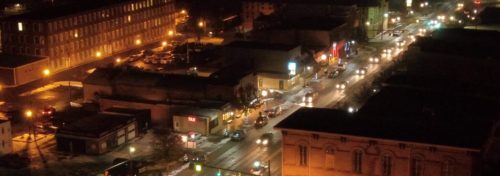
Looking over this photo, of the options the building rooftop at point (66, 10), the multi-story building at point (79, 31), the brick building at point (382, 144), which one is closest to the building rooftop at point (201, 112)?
the brick building at point (382, 144)

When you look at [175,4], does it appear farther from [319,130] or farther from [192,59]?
[319,130]

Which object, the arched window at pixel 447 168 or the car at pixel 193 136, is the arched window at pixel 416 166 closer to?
the arched window at pixel 447 168

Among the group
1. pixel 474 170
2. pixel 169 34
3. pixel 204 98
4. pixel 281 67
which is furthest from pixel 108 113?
pixel 169 34

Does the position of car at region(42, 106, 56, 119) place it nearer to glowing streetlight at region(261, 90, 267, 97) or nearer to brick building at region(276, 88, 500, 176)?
glowing streetlight at region(261, 90, 267, 97)

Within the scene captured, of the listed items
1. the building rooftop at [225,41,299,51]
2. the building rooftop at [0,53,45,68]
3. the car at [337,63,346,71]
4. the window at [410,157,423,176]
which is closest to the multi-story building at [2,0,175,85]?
the building rooftop at [0,53,45,68]

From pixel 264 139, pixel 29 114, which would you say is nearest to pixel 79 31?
pixel 29 114
